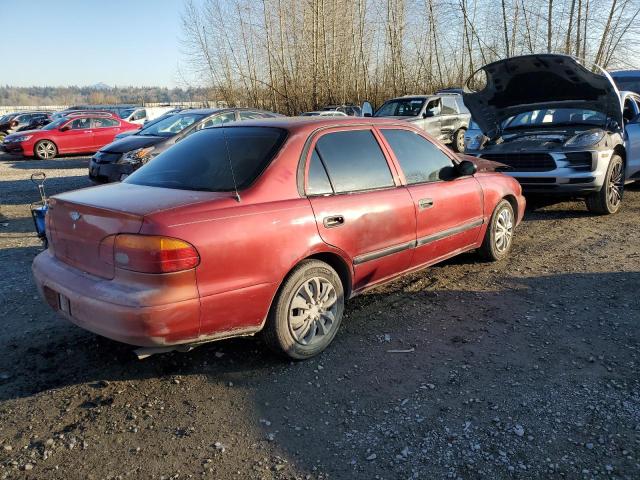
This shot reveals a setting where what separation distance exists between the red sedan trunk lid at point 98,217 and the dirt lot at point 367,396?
0.79 meters

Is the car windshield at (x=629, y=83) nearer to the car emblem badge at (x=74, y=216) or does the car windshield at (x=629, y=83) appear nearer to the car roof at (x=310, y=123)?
the car roof at (x=310, y=123)

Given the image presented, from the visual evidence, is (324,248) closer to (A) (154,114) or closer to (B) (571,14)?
(B) (571,14)

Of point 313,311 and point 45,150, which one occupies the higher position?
point 45,150

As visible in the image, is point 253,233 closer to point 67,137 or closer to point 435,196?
point 435,196

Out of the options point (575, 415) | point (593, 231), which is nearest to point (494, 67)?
point (593, 231)

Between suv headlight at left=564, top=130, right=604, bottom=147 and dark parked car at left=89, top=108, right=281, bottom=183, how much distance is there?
4964 mm

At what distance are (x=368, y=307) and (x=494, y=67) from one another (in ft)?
16.7

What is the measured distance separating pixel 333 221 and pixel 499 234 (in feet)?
8.65

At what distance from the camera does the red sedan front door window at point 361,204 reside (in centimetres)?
358

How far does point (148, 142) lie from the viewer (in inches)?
365

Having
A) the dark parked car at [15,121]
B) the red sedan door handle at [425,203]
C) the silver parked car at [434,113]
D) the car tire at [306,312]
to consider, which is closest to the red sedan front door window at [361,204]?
the red sedan door handle at [425,203]

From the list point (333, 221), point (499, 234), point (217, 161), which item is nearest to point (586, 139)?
point (499, 234)

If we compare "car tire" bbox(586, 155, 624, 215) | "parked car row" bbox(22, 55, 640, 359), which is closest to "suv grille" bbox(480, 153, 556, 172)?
"car tire" bbox(586, 155, 624, 215)

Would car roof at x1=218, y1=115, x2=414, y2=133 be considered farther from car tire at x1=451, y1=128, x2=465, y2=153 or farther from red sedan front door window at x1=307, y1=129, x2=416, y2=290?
car tire at x1=451, y1=128, x2=465, y2=153
